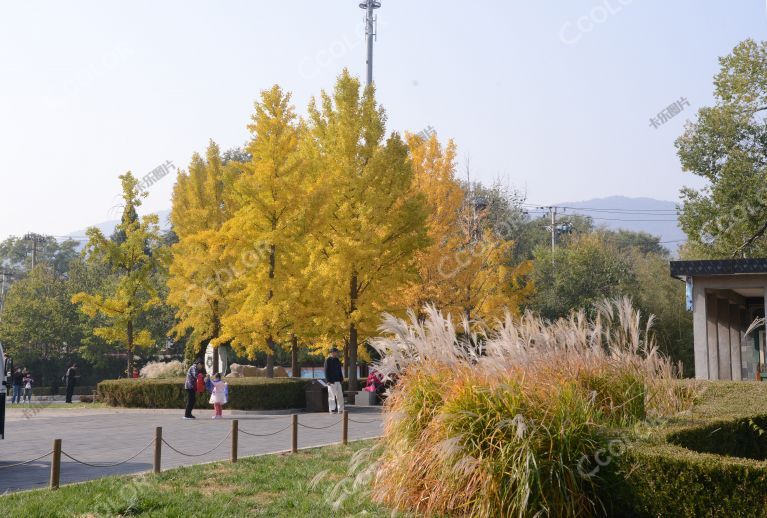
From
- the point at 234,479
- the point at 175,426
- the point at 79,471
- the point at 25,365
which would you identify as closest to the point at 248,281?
the point at 175,426

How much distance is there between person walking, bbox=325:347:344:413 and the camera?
22453 mm

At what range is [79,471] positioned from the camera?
496 inches

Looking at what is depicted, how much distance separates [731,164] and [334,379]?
20.7 m

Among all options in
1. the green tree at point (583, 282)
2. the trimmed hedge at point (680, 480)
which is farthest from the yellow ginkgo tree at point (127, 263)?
the trimmed hedge at point (680, 480)

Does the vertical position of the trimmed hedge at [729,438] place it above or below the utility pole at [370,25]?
below

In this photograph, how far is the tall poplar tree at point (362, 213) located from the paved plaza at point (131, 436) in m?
3.67

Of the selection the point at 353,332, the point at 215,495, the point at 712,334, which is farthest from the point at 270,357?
the point at 215,495

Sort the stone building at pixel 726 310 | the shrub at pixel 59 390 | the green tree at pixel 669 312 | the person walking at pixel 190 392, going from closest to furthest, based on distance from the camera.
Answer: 1. the stone building at pixel 726 310
2. the person walking at pixel 190 392
3. the green tree at pixel 669 312
4. the shrub at pixel 59 390

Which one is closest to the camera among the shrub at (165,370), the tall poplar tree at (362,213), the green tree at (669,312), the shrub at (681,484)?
the shrub at (681,484)

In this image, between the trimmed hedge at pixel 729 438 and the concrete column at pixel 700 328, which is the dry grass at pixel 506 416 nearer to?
the trimmed hedge at pixel 729 438

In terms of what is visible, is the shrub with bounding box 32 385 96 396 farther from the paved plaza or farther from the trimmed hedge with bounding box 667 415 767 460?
the trimmed hedge with bounding box 667 415 767 460

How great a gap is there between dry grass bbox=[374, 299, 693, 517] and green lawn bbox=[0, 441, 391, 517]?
2.15ft

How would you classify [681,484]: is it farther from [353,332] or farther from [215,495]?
[353,332]

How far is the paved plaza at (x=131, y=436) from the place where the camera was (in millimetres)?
12883
